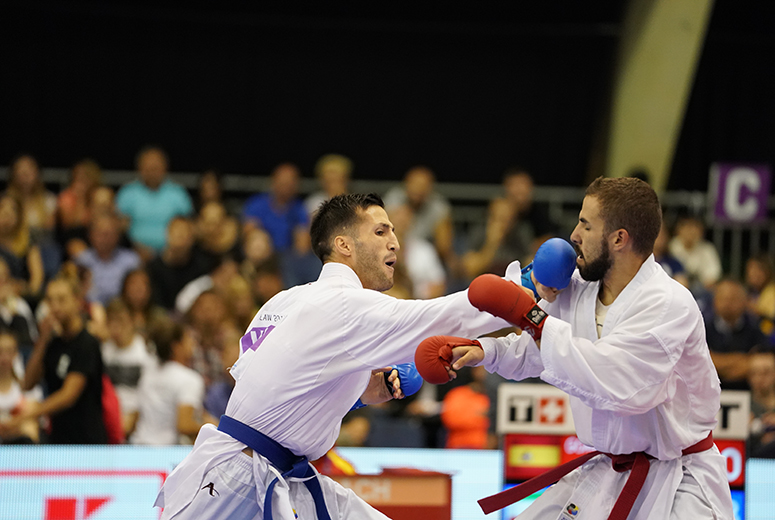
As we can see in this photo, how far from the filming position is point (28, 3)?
1352cm

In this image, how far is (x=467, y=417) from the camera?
832 centimetres

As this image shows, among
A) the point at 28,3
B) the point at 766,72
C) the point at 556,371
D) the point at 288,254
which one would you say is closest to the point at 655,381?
the point at 556,371

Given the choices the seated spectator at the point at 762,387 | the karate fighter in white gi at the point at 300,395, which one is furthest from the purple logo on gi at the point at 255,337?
the seated spectator at the point at 762,387

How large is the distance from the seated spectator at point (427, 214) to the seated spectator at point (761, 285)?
3227mm

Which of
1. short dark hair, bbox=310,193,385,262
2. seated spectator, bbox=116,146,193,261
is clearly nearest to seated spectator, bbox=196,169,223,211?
seated spectator, bbox=116,146,193,261

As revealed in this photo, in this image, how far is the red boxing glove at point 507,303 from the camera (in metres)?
3.78

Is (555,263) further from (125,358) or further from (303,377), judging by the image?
(125,358)

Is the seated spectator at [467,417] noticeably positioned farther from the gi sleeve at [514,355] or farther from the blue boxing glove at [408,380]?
the gi sleeve at [514,355]

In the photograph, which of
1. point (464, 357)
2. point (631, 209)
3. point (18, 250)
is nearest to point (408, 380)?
point (464, 357)

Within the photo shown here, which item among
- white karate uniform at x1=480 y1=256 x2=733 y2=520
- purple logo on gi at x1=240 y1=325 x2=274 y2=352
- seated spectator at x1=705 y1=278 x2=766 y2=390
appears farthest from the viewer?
seated spectator at x1=705 y1=278 x2=766 y2=390

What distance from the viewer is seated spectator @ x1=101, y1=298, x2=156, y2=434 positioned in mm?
8062

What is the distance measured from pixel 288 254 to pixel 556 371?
6840 mm

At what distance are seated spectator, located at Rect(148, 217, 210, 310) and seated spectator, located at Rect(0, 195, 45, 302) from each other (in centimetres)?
110

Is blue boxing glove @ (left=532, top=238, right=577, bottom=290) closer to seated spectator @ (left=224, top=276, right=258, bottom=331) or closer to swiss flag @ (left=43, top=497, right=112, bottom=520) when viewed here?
swiss flag @ (left=43, top=497, right=112, bottom=520)
